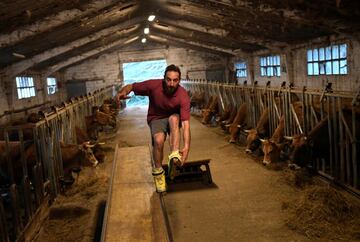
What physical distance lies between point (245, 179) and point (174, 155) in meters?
3.10

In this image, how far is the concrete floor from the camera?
4.44 meters

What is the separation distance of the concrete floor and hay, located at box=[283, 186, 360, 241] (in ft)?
0.49

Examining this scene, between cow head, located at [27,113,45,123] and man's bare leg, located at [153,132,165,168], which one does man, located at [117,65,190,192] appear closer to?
man's bare leg, located at [153,132,165,168]

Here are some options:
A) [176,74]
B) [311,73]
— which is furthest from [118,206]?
[311,73]

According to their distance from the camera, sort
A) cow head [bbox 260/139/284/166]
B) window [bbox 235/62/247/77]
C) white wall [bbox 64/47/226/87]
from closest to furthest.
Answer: cow head [bbox 260/139/284/166]
window [bbox 235/62/247/77]
white wall [bbox 64/47/226/87]

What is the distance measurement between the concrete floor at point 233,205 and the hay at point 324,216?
0.15 m

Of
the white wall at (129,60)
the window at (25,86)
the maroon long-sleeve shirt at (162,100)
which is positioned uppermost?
the white wall at (129,60)

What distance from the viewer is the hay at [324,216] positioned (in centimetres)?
420

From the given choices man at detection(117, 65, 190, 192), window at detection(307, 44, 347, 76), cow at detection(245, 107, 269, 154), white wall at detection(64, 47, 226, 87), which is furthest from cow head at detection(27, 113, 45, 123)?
white wall at detection(64, 47, 226, 87)

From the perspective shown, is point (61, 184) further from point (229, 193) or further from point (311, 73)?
point (311, 73)

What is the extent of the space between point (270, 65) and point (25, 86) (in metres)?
11.4

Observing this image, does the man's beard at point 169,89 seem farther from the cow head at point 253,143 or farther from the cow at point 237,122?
the cow at point 237,122

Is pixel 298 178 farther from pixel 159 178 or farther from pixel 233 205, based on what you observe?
pixel 159 178

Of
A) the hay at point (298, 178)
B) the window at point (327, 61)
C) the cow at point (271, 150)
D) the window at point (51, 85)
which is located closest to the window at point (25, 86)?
the window at point (51, 85)
